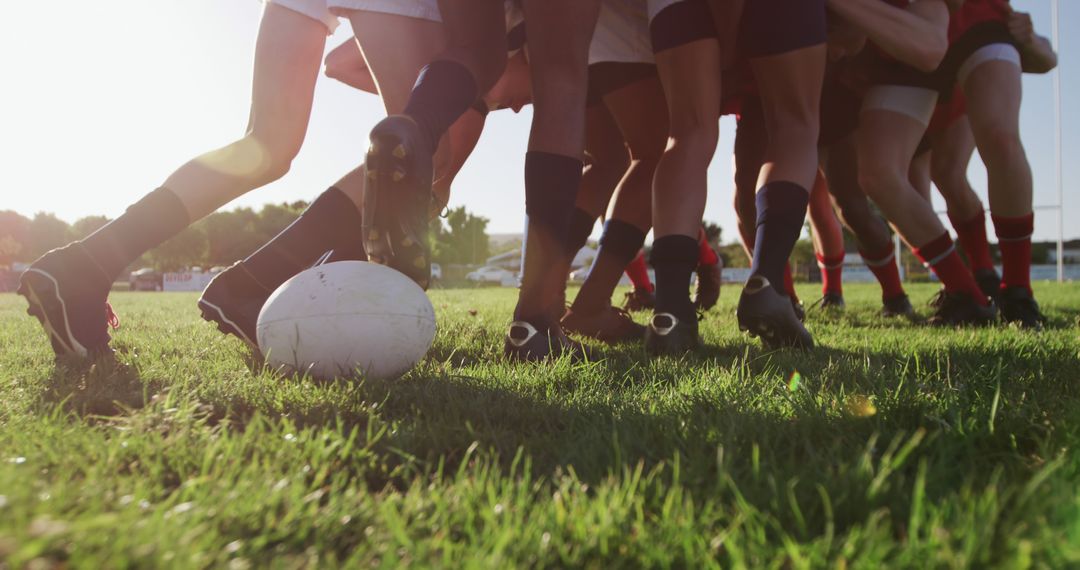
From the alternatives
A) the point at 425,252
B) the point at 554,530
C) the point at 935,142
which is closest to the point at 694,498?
the point at 554,530

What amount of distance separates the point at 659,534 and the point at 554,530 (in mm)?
152

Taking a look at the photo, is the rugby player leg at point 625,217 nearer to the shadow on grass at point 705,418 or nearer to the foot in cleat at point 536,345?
the foot in cleat at point 536,345

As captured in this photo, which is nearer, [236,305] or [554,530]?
[554,530]

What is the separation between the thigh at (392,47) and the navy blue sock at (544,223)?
28.6 inches

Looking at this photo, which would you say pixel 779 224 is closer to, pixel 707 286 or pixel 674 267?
pixel 674 267

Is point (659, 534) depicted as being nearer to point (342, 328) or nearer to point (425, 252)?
point (342, 328)

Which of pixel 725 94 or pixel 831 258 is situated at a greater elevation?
pixel 725 94

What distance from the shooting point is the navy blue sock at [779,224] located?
3029 mm

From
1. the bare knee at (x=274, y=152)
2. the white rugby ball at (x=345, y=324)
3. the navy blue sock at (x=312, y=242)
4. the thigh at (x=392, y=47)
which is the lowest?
the white rugby ball at (x=345, y=324)

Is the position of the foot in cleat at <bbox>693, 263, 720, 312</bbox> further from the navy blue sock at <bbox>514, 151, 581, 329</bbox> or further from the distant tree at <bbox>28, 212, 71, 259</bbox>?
the distant tree at <bbox>28, 212, 71, 259</bbox>

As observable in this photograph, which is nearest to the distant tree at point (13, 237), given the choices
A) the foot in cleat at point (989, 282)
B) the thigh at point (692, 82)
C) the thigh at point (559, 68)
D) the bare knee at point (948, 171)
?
the thigh at point (559, 68)

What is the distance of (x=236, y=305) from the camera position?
2670mm

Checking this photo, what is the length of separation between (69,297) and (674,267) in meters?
2.44

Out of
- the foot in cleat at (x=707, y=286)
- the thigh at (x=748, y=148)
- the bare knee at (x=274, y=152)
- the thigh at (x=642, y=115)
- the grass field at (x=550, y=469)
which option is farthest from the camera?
the foot in cleat at (x=707, y=286)
